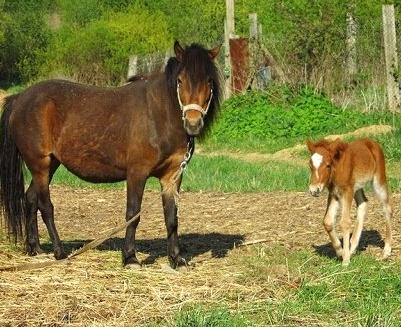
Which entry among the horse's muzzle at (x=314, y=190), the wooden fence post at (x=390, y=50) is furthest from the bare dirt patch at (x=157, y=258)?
the wooden fence post at (x=390, y=50)

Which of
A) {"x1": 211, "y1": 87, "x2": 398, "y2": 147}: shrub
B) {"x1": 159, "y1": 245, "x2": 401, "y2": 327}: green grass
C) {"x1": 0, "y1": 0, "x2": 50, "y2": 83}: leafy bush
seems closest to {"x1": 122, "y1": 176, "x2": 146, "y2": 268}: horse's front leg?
{"x1": 159, "y1": 245, "x2": 401, "y2": 327}: green grass

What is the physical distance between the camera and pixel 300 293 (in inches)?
293

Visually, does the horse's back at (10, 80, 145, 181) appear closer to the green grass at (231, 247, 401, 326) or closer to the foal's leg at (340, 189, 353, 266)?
the green grass at (231, 247, 401, 326)

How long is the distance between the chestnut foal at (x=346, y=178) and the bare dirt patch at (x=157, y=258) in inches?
18.4

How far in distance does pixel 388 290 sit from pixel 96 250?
Result: 10.8ft

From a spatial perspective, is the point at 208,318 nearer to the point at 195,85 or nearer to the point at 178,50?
the point at 195,85

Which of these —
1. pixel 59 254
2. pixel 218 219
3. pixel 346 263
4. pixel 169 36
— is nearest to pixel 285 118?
pixel 218 219

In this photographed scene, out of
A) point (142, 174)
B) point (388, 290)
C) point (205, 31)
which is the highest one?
point (205, 31)

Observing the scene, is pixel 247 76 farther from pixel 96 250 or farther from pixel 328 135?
pixel 96 250

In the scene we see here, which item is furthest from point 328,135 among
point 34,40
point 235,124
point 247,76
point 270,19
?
point 34,40

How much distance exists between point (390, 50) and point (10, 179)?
12.8m

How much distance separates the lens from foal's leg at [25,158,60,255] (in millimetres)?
9703

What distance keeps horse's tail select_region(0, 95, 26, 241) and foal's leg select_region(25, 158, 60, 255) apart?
0.06 metres

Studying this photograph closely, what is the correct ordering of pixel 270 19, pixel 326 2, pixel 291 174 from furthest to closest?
pixel 270 19
pixel 326 2
pixel 291 174
